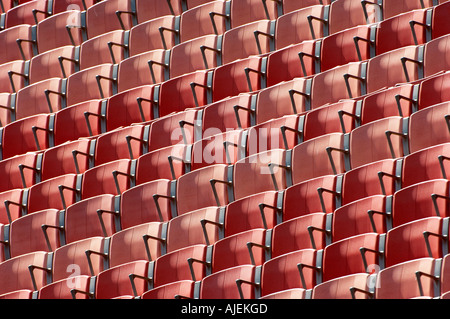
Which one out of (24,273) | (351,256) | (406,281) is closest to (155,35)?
(24,273)

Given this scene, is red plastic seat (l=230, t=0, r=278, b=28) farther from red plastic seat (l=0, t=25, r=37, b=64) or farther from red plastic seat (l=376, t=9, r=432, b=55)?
red plastic seat (l=0, t=25, r=37, b=64)

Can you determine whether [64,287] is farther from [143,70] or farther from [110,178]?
[143,70]

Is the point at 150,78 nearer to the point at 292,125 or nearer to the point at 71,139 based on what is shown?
the point at 71,139

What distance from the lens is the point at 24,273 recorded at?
1727mm

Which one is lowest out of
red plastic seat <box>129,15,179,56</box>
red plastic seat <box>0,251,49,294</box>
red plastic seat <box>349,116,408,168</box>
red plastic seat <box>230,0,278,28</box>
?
red plastic seat <box>0,251,49,294</box>

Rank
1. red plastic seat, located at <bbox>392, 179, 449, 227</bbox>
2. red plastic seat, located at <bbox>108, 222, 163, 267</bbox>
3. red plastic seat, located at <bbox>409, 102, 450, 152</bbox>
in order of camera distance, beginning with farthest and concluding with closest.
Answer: red plastic seat, located at <bbox>108, 222, 163, 267</bbox>
red plastic seat, located at <bbox>409, 102, 450, 152</bbox>
red plastic seat, located at <bbox>392, 179, 449, 227</bbox>

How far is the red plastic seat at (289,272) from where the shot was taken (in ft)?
4.82

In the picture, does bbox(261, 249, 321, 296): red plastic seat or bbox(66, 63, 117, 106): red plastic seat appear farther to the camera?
bbox(66, 63, 117, 106): red plastic seat

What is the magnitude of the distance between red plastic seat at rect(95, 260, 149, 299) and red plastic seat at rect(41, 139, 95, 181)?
306 millimetres

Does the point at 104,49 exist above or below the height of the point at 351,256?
above

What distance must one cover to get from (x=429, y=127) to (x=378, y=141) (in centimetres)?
8

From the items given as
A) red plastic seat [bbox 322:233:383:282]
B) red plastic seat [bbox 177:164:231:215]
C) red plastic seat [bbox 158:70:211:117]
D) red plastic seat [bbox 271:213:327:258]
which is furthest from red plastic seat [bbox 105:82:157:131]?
red plastic seat [bbox 322:233:383:282]

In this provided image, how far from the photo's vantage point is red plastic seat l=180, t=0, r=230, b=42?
6.68 feet
